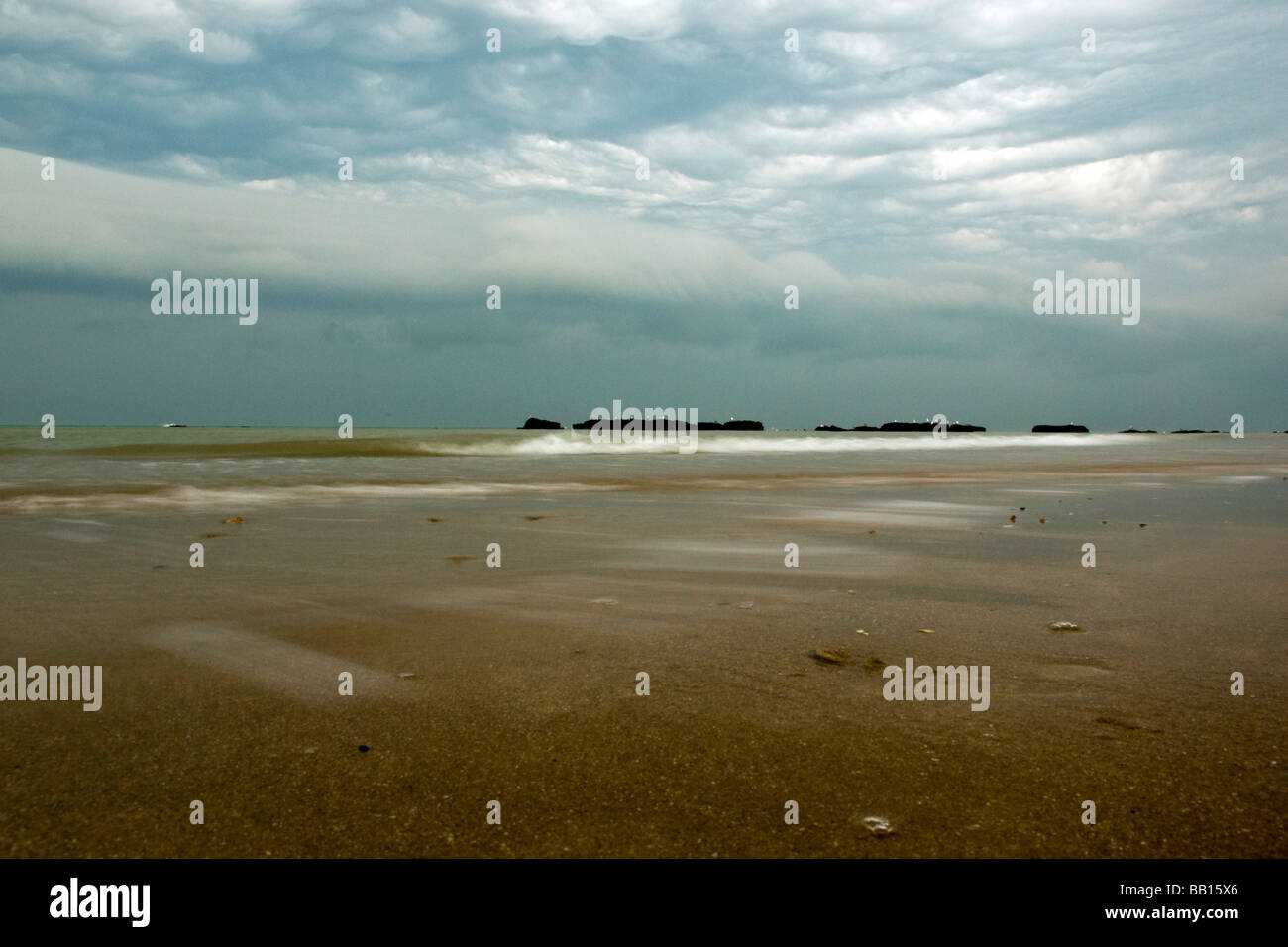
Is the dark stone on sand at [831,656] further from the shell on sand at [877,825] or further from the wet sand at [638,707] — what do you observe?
the shell on sand at [877,825]

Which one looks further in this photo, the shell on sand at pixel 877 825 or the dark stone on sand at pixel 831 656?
the dark stone on sand at pixel 831 656

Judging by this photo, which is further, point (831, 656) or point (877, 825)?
point (831, 656)

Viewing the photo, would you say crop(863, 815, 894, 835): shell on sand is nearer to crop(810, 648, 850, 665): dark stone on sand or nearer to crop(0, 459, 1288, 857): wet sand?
crop(0, 459, 1288, 857): wet sand

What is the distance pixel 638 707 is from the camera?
313 centimetres

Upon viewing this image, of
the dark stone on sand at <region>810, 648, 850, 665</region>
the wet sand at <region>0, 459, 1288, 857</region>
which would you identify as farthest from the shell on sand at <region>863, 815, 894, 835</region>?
the dark stone on sand at <region>810, 648, 850, 665</region>

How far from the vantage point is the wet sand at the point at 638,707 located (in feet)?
7.27

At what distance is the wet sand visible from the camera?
2215 mm

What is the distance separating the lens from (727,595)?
524 cm

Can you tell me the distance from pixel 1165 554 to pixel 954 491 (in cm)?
778

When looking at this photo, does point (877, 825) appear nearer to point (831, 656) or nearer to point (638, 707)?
point (638, 707)

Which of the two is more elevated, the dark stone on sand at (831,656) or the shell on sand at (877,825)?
the dark stone on sand at (831,656)

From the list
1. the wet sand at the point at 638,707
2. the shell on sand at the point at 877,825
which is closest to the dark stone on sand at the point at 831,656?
the wet sand at the point at 638,707

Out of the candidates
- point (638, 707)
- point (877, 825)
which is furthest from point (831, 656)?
point (877, 825)

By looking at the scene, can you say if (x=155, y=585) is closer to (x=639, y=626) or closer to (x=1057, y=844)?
(x=639, y=626)
